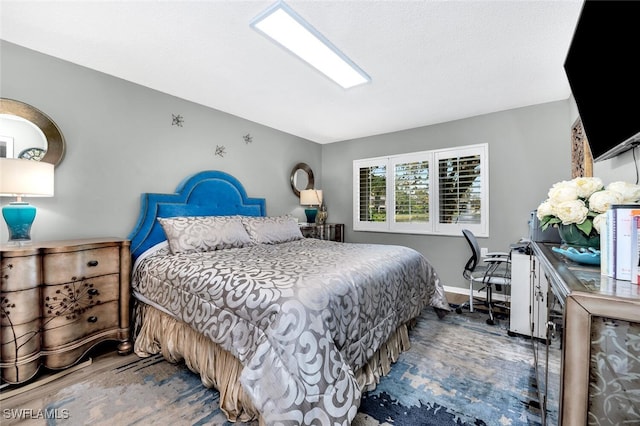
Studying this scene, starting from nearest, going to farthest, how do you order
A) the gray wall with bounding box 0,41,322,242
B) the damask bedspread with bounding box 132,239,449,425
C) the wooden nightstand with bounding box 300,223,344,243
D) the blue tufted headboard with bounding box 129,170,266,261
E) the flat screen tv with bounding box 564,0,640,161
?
the flat screen tv with bounding box 564,0,640,161
the damask bedspread with bounding box 132,239,449,425
the gray wall with bounding box 0,41,322,242
the blue tufted headboard with bounding box 129,170,266,261
the wooden nightstand with bounding box 300,223,344,243

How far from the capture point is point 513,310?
256cm

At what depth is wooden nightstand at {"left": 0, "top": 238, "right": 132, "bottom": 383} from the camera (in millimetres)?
1736

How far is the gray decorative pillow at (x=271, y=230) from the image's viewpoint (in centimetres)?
307

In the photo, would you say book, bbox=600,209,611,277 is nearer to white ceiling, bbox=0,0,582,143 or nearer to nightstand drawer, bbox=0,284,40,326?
white ceiling, bbox=0,0,582,143

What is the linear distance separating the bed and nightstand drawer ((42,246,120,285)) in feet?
0.82

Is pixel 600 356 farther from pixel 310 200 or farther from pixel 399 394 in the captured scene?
pixel 310 200

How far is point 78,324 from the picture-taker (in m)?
2.00

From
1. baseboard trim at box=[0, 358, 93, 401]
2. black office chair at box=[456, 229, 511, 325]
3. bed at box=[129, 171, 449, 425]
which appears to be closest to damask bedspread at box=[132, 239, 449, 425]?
bed at box=[129, 171, 449, 425]

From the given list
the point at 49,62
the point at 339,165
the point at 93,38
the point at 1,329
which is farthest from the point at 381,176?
the point at 1,329

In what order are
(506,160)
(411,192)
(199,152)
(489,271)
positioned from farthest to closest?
(411,192)
(506,160)
(199,152)
(489,271)

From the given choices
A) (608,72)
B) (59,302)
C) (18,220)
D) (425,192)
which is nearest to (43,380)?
(59,302)

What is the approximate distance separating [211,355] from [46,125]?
88.7 inches

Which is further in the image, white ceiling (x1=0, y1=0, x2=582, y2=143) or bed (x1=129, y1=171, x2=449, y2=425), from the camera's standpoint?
white ceiling (x1=0, y1=0, x2=582, y2=143)

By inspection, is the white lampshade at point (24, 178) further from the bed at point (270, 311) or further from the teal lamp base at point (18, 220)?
the bed at point (270, 311)
